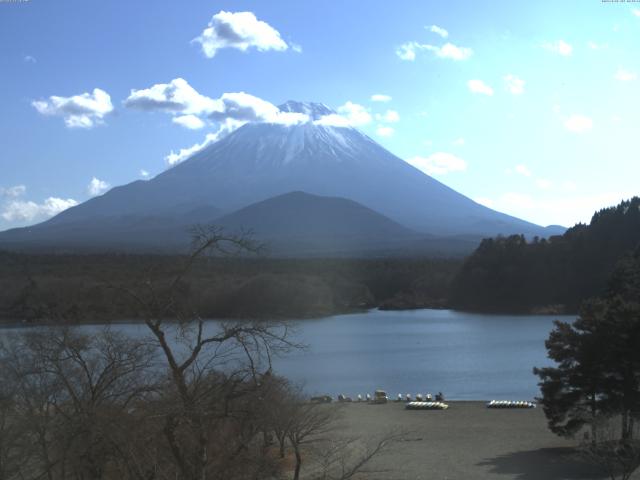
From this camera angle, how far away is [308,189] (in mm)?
103062

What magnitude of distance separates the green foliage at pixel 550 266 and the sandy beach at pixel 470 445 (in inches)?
1178

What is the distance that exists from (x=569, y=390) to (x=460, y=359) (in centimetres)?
1329

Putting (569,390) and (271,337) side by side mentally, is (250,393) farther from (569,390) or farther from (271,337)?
(569,390)

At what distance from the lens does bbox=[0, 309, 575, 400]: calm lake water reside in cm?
1955

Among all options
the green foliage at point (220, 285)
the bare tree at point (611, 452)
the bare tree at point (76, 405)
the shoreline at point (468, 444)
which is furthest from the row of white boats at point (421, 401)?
the bare tree at point (76, 405)

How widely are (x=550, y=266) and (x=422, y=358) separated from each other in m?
23.9

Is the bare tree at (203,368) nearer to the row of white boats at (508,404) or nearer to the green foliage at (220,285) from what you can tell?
the green foliage at (220,285)

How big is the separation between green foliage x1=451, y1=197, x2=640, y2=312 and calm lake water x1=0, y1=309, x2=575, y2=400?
702cm

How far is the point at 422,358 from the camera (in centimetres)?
2486

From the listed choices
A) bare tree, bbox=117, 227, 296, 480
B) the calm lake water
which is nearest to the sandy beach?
the calm lake water

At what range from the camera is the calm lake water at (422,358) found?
19547 millimetres

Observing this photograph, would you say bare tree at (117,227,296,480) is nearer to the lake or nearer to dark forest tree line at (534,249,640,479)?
dark forest tree line at (534,249,640,479)

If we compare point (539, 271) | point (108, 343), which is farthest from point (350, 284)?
point (108, 343)

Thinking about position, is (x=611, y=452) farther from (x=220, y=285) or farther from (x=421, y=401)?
(x=220, y=285)
